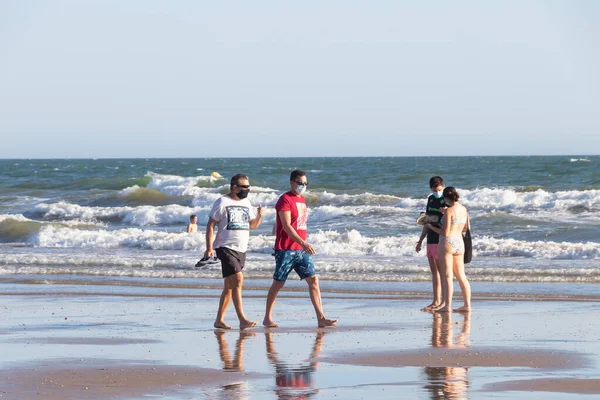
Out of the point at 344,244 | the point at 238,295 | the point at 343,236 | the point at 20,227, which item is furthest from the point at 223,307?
the point at 20,227

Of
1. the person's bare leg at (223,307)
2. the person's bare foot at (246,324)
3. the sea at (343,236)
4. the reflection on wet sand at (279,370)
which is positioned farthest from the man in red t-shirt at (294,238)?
the sea at (343,236)

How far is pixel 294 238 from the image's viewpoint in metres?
9.45

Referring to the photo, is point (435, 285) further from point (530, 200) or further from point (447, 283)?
point (530, 200)

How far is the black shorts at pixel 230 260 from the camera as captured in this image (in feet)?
31.0

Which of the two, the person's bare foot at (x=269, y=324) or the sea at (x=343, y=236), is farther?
the sea at (x=343, y=236)

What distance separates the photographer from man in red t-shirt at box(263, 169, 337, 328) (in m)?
9.45

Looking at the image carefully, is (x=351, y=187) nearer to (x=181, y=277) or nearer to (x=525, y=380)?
(x=181, y=277)

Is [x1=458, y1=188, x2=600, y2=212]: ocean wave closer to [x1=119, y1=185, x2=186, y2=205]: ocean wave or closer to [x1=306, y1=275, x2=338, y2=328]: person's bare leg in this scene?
[x1=119, y1=185, x2=186, y2=205]: ocean wave

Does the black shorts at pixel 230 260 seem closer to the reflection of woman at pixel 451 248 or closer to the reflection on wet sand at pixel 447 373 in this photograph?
the reflection on wet sand at pixel 447 373

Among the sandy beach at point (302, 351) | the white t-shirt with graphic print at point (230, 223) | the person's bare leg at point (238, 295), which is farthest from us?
the person's bare leg at point (238, 295)

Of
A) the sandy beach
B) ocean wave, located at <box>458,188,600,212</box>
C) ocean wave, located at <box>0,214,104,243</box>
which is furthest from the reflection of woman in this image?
ocean wave, located at <box>458,188,600,212</box>

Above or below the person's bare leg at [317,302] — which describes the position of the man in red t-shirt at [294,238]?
above

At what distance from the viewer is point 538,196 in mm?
33531

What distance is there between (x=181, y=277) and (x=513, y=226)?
11657 millimetres
